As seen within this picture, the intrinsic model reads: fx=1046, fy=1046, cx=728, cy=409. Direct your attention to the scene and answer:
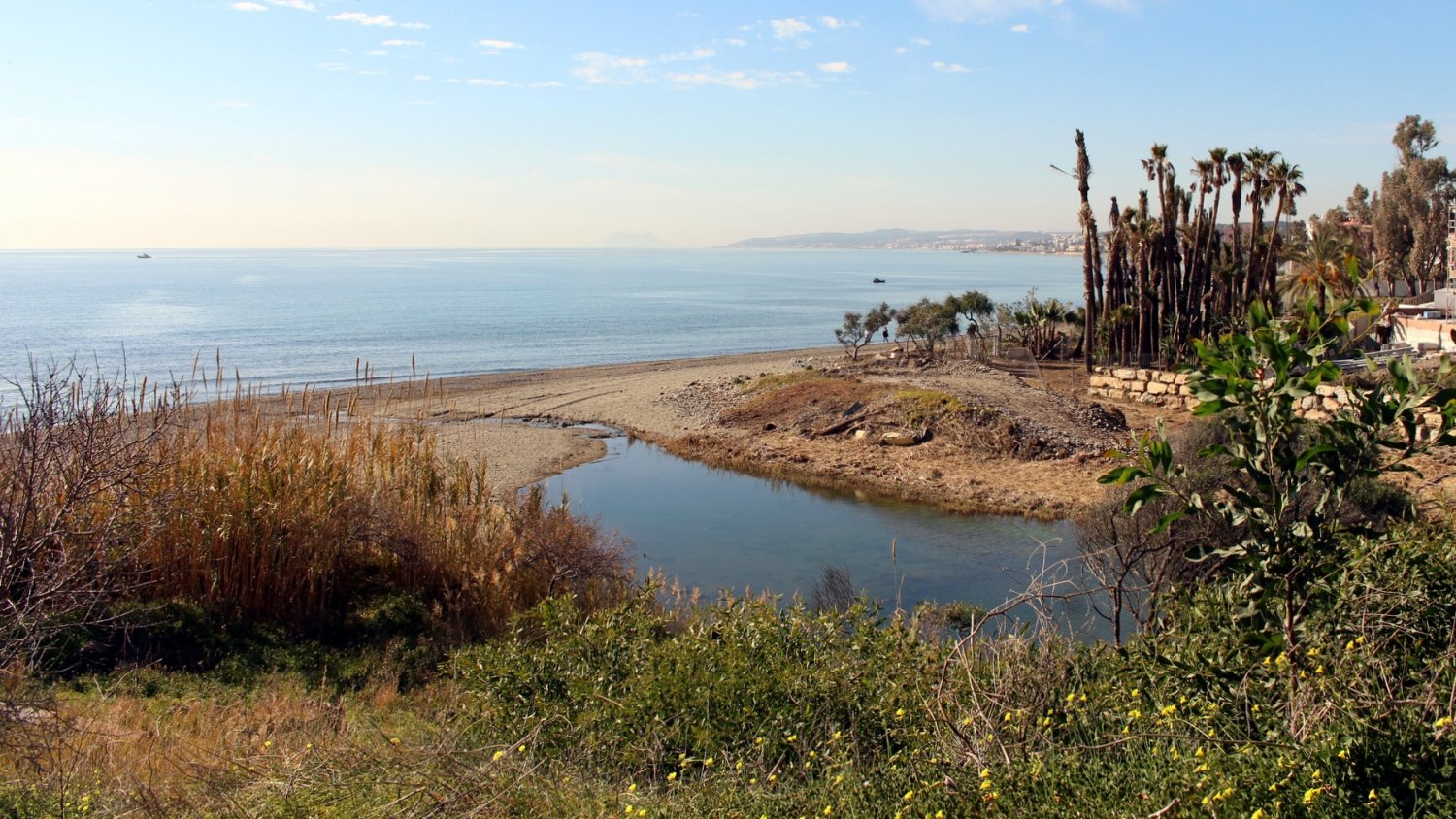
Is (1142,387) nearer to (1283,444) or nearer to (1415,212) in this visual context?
(1283,444)

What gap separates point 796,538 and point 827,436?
9.88 metres

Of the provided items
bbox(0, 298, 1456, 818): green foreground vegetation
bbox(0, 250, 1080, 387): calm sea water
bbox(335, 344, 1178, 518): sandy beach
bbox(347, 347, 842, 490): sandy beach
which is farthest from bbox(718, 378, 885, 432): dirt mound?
bbox(0, 298, 1456, 818): green foreground vegetation

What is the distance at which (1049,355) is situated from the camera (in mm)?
46344

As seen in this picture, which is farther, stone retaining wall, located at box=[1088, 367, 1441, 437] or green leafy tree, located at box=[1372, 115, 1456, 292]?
green leafy tree, located at box=[1372, 115, 1456, 292]

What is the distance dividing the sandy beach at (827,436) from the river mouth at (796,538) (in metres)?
1.24

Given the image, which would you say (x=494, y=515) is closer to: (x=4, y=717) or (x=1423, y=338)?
(x=4, y=717)

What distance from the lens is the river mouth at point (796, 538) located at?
17.2 meters

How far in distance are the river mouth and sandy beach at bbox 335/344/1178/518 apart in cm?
124

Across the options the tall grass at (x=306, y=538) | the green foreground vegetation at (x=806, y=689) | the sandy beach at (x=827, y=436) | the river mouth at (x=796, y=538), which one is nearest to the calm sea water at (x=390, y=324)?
the sandy beach at (x=827, y=436)

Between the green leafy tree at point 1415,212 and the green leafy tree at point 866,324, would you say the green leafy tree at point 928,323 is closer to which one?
the green leafy tree at point 866,324

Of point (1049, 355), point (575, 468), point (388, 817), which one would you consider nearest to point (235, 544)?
point (388, 817)

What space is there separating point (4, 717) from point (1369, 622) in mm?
7291

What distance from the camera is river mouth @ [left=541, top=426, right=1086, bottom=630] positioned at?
56.6 feet

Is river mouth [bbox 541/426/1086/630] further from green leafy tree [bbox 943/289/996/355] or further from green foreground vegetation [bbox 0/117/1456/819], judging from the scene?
green leafy tree [bbox 943/289/996/355]
